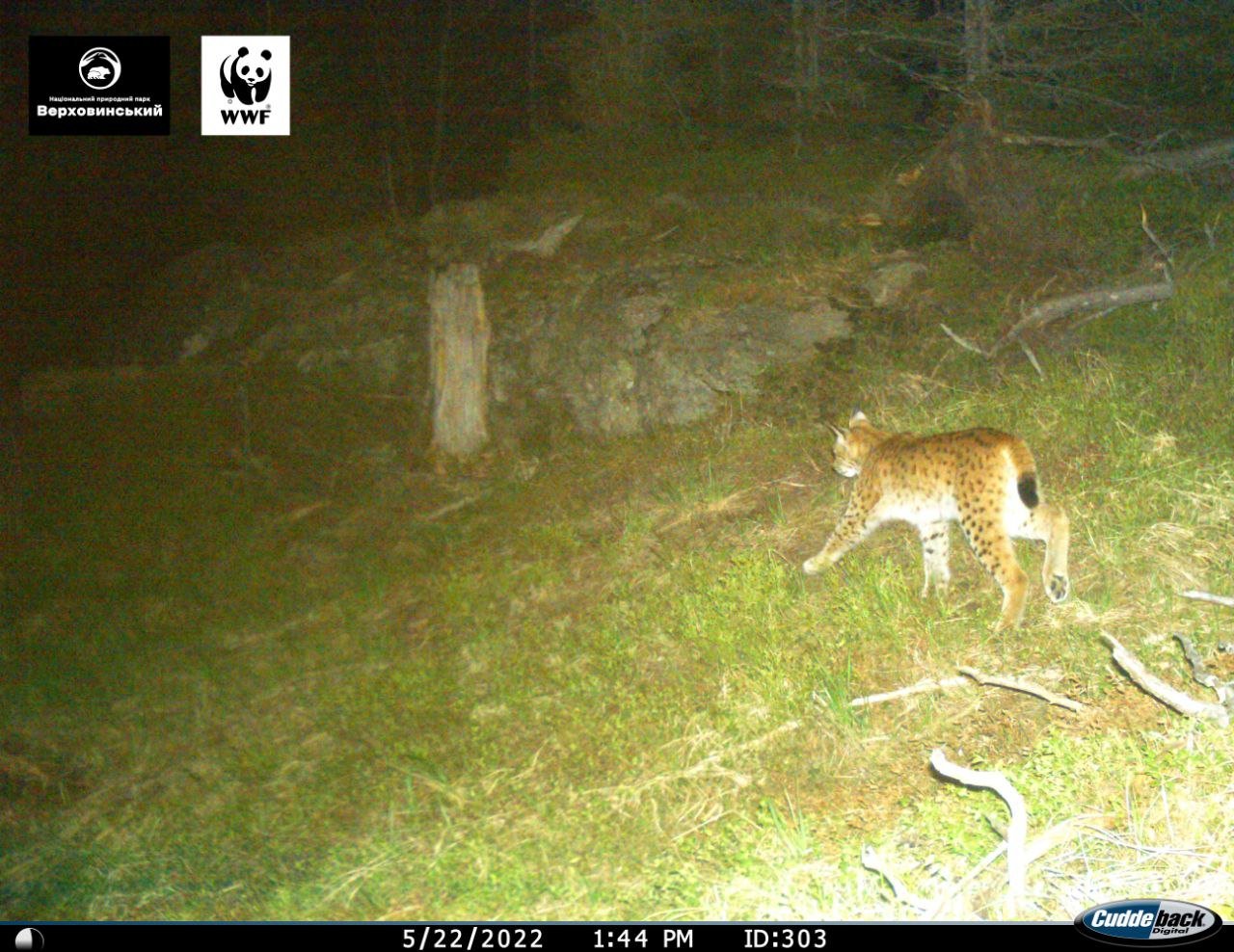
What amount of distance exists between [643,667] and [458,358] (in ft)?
18.1

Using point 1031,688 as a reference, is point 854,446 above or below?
above

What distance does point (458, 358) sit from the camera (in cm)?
1177

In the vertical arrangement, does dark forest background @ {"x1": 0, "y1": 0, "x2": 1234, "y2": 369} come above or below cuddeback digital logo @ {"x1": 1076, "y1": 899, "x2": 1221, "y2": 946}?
above

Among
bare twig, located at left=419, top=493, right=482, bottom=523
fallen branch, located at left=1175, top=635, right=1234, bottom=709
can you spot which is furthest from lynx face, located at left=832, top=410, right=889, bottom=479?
bare twig, located at left=419, top=493, right=482, bottom=523

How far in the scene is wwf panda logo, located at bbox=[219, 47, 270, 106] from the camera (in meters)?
9.95

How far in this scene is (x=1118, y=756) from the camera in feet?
16.1

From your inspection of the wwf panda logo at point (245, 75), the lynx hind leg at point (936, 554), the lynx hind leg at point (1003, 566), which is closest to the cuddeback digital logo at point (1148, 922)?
the lynx hind leg at point (1003, 566)

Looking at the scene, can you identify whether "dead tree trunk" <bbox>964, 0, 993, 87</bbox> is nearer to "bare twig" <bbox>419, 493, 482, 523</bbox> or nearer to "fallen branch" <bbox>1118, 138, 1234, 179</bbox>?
"fallen branch" <bbox>1118, 138, 1234, 179</bbox>

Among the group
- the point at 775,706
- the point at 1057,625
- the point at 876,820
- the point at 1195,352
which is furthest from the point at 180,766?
the point at 1195,352

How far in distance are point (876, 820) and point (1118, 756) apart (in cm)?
107

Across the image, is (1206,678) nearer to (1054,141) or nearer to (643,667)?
(643,667)

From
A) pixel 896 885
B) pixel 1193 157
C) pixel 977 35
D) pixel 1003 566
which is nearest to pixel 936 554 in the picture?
pixel 1003 566

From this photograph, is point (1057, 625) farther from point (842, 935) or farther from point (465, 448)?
point (465, 448)

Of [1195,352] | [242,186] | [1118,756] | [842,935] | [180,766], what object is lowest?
[180,766]
